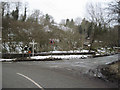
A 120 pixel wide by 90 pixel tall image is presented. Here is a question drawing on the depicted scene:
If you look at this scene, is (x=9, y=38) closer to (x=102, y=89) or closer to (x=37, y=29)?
(x=37, y=29)

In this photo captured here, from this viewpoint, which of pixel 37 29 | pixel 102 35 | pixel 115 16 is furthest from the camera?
pixel 102 35

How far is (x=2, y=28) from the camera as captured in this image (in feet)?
98.6

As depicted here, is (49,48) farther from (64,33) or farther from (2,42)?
(2,42)

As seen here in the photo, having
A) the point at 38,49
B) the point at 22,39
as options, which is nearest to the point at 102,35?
the point at 38,49

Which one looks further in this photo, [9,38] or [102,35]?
[102,35]

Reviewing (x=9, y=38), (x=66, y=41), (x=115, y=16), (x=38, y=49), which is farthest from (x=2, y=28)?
(x=115, y=16)

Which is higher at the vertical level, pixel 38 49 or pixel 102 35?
pixel 102 35

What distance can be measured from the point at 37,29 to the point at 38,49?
5.20 meters

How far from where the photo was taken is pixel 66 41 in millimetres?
41469

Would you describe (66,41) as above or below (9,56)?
above

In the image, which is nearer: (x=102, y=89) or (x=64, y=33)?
(x=102, y=89)

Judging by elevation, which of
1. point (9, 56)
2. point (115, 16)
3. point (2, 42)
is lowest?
point (9, 56)

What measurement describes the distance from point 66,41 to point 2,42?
17516 millimetres

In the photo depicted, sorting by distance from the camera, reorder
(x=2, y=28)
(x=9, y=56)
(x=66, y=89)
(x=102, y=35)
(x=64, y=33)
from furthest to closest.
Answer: (x=64, y=33) → (x=102, y=35) → (x=2, y=28) → (x=9, y=56) → (x=66, y=89)
